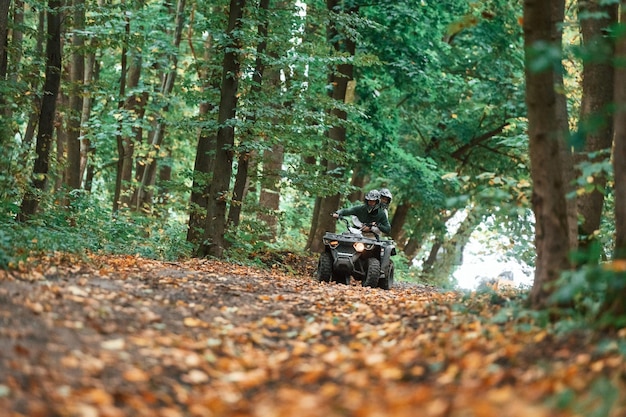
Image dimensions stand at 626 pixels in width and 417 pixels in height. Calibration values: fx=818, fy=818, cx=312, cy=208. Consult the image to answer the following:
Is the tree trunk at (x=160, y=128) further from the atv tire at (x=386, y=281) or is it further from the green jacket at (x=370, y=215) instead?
the atv tire at (x=386, y=281)

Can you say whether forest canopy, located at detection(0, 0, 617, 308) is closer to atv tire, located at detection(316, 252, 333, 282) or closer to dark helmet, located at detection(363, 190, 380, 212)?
dark helmet, located at detection(363, 190, 380, 212)

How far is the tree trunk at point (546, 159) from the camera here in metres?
7.29

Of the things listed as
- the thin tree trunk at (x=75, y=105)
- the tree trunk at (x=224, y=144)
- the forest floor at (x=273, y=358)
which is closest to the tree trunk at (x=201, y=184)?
the tree trunk at (x=224, y=144)

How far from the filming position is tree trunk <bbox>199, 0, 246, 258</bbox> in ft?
52.9

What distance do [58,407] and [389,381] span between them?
2074 mm

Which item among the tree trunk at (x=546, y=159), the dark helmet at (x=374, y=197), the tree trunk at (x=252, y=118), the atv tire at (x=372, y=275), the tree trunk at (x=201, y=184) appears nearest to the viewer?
the tree trunk at (x=546, y=159)

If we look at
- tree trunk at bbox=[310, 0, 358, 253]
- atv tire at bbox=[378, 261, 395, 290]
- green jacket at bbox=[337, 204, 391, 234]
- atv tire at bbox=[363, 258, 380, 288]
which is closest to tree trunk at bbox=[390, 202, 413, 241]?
tree trunk at bbox=[310, 0, 358, 253]

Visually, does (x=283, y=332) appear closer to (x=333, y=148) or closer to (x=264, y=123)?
(x=264, y=123)


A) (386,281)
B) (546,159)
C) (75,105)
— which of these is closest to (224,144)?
(386,281)

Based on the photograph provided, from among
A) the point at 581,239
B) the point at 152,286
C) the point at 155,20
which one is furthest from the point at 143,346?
the point at 155,20

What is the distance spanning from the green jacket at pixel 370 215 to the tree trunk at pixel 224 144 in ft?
8.18

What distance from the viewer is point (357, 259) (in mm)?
15234

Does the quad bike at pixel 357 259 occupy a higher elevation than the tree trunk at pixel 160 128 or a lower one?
lower

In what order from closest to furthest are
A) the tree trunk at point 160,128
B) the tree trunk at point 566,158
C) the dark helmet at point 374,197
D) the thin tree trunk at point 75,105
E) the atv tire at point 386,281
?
the tree trunk at point 566,158 → the atv tire at point 386,281 → the dark helmet at point 374,197 → the thin tree trunk at point 75,105 → the tree trunk at point 160,128
